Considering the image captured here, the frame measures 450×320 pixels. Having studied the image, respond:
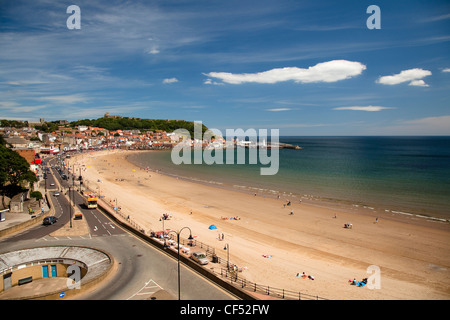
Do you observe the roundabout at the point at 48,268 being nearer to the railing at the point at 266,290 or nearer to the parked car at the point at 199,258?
the parked car at the point at 199,258

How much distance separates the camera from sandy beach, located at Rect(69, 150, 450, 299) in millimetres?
18000

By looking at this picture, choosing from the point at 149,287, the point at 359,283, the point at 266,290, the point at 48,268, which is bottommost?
the point at 359,283

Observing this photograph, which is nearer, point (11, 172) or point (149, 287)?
point (149, 287)

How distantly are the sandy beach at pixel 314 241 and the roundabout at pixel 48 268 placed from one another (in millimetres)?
9367

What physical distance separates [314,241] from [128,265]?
1783 cm

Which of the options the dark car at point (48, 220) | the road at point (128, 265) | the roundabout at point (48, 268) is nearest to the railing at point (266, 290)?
the road at point (128, 265)

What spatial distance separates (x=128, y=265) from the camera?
1670 cm

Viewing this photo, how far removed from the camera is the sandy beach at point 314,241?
709 inches

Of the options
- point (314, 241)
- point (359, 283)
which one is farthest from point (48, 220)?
point (359, 283)

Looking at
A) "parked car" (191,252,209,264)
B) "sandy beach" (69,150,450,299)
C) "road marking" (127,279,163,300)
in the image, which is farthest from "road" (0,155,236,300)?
"sandy beach" (69,150,450,299)

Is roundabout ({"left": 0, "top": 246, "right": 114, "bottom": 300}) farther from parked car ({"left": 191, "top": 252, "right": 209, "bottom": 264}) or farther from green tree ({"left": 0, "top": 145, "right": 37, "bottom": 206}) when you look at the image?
green tree ({"left": 0, "top": 145, "right": 37, "bottom": 206})

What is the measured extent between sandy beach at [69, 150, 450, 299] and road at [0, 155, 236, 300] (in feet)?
15.9

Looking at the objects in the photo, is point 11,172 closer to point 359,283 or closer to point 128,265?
point 128,265
